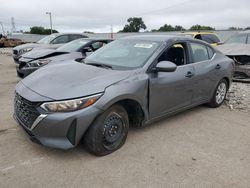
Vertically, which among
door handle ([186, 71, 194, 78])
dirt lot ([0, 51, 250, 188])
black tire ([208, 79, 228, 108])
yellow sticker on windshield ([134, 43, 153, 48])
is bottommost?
dirt lot ([0, 51, 250, 188])

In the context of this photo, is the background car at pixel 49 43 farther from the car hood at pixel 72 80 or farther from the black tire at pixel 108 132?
the black tire at pixel 108 132

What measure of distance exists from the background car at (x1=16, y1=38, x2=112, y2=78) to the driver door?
2999 mm

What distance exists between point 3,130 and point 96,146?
68.7 inches

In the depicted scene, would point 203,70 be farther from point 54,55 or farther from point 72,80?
point 54,55

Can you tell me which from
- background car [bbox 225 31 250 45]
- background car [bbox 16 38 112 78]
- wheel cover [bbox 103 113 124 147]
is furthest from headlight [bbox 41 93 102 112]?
background car [bbox 225 31 250 45]

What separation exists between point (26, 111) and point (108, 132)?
1.06m

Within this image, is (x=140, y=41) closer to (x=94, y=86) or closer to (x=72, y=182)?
(x=94, y=86)

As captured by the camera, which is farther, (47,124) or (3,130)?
(3,130)

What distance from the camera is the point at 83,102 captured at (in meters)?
2.85

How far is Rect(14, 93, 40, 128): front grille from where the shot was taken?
2.88 metres

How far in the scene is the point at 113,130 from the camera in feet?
10.6

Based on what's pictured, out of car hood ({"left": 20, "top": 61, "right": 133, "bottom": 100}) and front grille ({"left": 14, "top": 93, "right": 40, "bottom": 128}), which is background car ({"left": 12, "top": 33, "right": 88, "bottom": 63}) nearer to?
car hood ({"left": 20, "top": 61, "right": 133, "bottom": 100})

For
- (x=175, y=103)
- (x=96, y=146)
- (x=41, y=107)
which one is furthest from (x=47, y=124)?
(x=175, y=103)

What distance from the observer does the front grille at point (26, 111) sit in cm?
288
